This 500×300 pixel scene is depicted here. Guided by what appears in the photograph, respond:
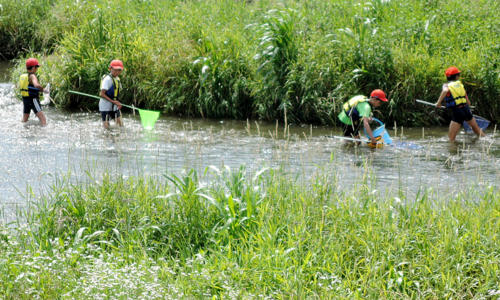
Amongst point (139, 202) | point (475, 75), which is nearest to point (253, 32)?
point (475, 75)

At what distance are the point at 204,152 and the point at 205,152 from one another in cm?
5

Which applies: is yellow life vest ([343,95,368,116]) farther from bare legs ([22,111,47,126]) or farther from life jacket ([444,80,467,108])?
bare legs ([22,111,47,126])

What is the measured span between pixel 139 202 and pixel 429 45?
9070 millimetres

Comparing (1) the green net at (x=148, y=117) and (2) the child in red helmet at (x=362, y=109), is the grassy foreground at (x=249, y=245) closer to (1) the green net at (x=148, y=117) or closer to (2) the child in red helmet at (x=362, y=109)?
(2) the child in red helmet at (x=362, y=109)

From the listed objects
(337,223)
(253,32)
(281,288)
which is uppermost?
(253,32)

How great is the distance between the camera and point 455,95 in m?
10.4

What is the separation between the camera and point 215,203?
16.5 feet

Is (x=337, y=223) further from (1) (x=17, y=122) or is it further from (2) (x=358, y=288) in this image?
(1) (x=17, y=122)

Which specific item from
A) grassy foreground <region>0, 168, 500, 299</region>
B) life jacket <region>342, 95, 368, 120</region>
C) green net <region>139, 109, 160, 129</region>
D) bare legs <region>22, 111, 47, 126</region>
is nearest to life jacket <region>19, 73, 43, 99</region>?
bare legs <region>22, 111, 47, 126</region>

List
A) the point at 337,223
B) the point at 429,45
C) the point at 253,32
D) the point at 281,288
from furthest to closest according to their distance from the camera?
1. the point at 253,32
2. the point at 429,45
3. the point at 337,223
4. the point at 281,288

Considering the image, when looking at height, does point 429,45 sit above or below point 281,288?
above

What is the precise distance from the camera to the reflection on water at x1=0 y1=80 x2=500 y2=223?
7.88 meters

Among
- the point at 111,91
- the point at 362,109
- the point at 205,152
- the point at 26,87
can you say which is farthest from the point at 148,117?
the point at 362,109

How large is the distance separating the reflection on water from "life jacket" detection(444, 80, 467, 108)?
70cm
